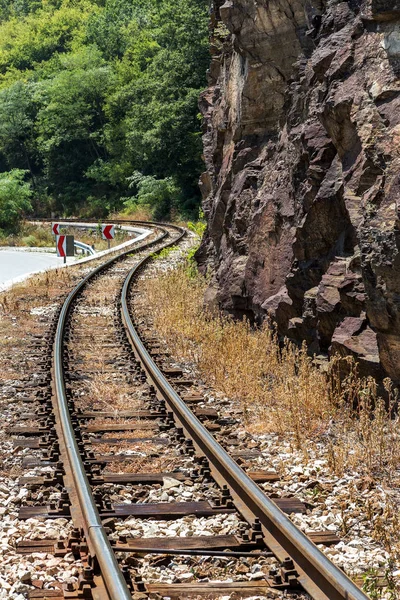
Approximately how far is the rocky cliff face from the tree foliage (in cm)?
3532

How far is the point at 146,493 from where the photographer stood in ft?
20.1

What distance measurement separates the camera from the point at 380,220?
7.47 metres

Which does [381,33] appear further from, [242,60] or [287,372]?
[242,60]

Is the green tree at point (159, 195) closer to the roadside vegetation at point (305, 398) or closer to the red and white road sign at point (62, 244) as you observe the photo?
the red and white road sign at point (62, 244)

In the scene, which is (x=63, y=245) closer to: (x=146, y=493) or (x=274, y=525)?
(x=146, y=493)

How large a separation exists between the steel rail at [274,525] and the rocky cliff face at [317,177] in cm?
179

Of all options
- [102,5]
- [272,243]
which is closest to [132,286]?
[272,243]

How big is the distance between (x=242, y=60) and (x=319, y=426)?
825 cm

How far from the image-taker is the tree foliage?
164 feet

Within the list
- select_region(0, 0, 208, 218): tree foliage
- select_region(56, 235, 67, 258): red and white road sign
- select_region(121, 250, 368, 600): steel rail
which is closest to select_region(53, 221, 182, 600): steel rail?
select_region(121, 250, 368, 600): steel rail

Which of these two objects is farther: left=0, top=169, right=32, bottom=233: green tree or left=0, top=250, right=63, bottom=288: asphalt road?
left=0, top=169, right=32, bottom=233: green tree

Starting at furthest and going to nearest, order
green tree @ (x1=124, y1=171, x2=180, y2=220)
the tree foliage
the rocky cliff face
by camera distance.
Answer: green tree @ (x1=124, y1=171, x2=180, y2=220)
the tree foliage
the rocky cliff face

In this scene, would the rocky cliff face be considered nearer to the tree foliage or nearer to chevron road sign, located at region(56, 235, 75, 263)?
chevron road sign, located at region(56, 235, 75, 263)

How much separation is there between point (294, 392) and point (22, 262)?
79.2 feet
